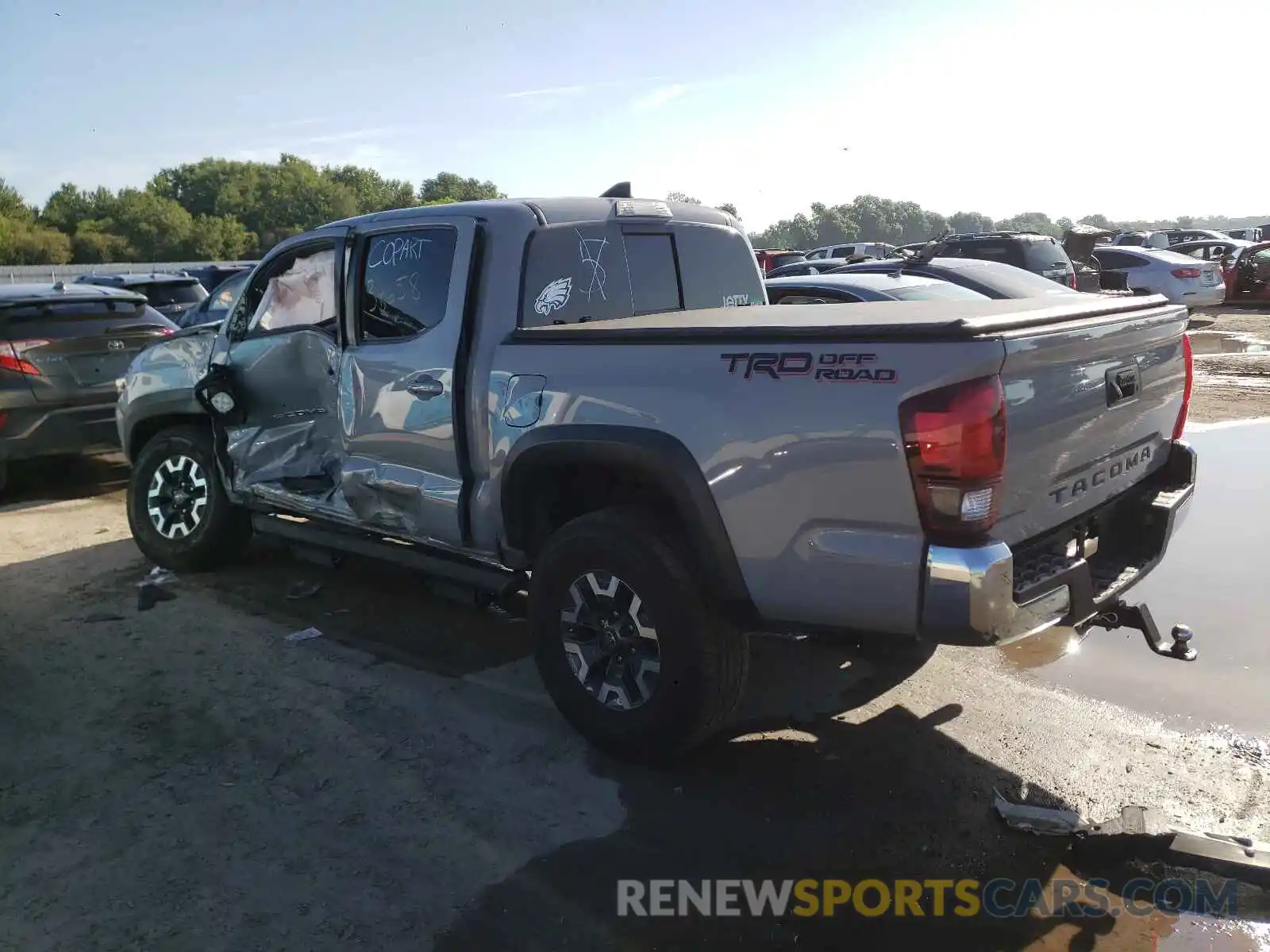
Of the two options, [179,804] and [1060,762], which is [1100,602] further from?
[179,804]

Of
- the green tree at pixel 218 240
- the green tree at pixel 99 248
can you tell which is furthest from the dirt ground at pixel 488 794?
the green tree at pixel 99 248

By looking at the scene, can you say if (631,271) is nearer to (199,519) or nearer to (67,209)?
(199,519)

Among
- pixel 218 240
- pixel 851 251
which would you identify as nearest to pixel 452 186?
pixel 218 240

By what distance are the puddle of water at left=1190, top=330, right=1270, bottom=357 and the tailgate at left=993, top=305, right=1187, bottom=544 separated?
40.1 feet

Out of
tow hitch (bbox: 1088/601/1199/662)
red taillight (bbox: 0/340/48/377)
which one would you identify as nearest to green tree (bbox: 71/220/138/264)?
red taillight (bbox: 0/340/48/377)

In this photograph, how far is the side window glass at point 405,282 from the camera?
4.25m

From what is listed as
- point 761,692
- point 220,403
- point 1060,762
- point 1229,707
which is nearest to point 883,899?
point 1060,762

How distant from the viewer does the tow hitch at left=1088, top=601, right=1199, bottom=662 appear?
3553mm

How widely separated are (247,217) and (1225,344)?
10191 centimetres

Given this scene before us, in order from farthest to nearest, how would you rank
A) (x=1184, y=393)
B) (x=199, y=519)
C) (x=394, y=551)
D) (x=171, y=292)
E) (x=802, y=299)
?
(x=171, y=292) → (x=802, y=299) → (x=199, y=519) → (x=394, y=551) → (x=1184, y=393)

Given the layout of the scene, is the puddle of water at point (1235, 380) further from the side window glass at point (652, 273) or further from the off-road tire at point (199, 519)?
the off-road tire at point (199, 519)

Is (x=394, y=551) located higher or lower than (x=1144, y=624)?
higher

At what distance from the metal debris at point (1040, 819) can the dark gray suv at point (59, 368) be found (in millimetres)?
7276

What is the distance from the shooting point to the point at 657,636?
3426mm
